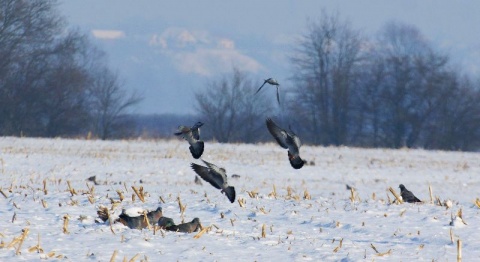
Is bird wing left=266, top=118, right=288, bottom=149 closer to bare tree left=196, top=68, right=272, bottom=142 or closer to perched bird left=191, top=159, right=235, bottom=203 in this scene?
perched bird left=191, top=159, right=235, bottom=203

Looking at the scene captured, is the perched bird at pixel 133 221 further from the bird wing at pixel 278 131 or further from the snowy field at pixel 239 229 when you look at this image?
the bird wing at pixel 278 131

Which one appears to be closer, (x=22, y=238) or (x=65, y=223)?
(x=22, y=238)

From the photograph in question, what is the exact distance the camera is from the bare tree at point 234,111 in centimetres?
6250

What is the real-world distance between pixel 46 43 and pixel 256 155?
106ft

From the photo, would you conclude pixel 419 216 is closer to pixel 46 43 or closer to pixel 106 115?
pixel 46 43

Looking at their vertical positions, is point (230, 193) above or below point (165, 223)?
above

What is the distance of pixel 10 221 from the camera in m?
8.31

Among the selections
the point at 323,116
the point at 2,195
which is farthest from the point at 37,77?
the point at 2,195

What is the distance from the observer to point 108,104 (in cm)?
7400

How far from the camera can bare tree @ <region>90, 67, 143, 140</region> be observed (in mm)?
65875

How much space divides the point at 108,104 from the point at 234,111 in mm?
12902

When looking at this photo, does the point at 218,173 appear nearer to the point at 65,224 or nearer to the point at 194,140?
the point at 194,140

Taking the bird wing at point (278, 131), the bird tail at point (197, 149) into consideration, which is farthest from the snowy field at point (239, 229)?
the bird wing at point (278, 131)

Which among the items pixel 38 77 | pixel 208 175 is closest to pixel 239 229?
pixel 208 175
